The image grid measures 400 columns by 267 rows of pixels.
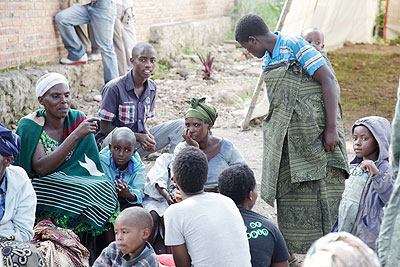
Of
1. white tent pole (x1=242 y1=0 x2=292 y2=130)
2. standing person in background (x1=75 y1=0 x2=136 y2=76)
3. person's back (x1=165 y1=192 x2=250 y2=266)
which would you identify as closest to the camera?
person's back (x1=165 y1=192 x2=250 y2=266)

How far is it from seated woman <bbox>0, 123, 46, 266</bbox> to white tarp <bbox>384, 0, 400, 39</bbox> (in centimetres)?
1139

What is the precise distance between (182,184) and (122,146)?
1.26 meters

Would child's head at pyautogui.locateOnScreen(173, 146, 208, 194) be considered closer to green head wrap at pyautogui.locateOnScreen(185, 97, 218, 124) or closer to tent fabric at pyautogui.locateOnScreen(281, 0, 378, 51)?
green head wrap at pyautogui.locateOnScreen(185, 97, 218, 124)

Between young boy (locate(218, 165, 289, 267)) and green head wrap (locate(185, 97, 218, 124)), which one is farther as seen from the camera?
green head wrap (locate(185, 97, 218, 124))

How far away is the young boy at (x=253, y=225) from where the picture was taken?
2797 millimetres

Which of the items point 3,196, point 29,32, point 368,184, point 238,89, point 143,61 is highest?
point 143,61

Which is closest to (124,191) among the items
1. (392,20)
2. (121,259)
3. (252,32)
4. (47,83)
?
(47,83)

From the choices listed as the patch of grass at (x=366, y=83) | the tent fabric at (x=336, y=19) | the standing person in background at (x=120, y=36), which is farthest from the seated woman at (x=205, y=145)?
the standing person in background at (x=120, y=36)

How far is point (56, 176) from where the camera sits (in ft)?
11.9

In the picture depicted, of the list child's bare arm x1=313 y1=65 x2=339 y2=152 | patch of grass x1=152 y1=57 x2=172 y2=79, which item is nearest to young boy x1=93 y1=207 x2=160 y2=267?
child's bare arm x1=313 y1=65 x2=339 y2=152

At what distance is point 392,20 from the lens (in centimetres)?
1326

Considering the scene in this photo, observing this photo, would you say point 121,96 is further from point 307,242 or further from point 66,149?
point 307,242

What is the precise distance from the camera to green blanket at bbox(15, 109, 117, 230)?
11.7ft

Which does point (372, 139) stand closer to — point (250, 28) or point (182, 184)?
point (250, 28)
